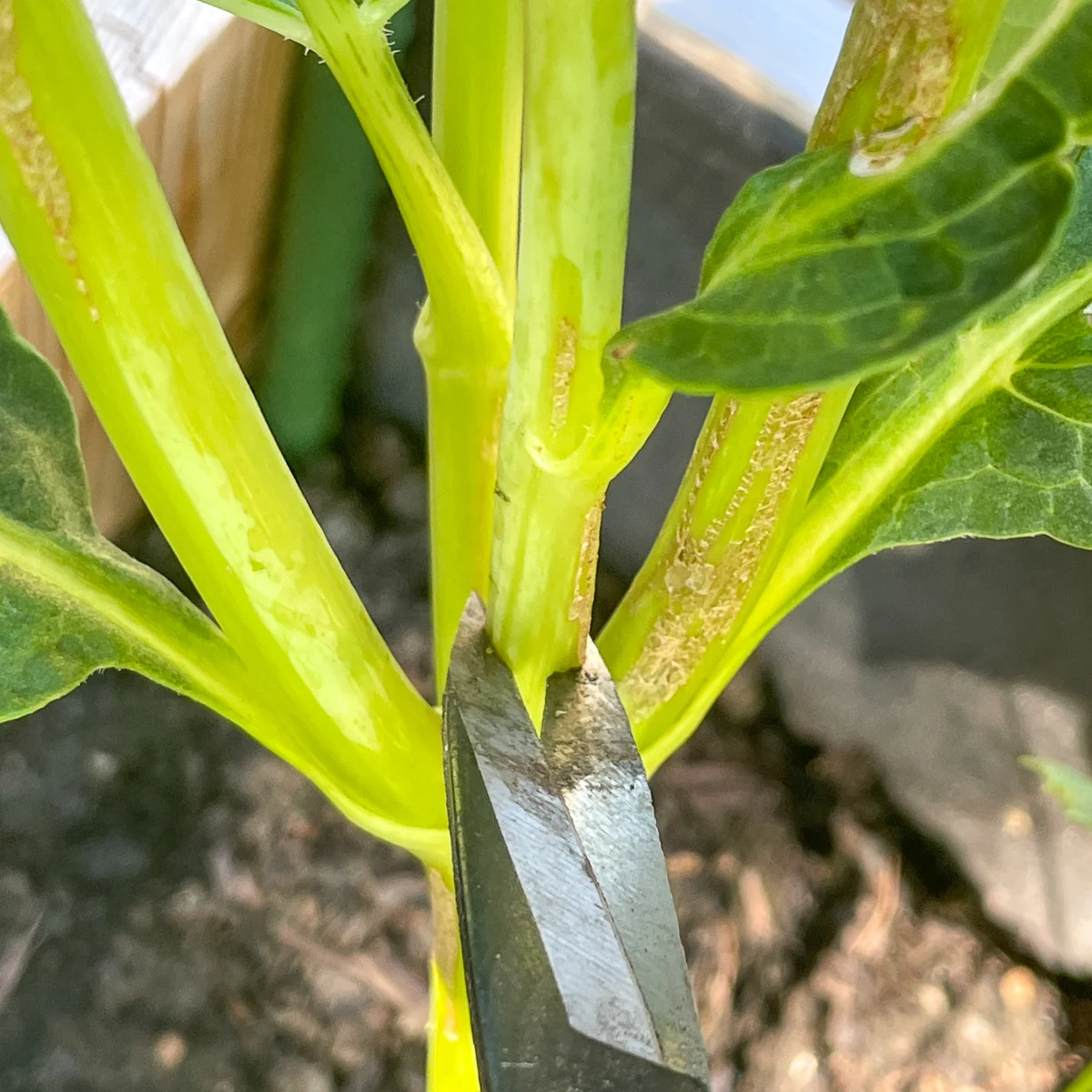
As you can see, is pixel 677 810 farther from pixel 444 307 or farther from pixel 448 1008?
pixel 444 307

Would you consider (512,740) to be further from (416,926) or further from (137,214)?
(416,926)

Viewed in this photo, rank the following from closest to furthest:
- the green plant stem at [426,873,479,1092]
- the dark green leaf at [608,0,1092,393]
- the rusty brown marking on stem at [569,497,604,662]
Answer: the dark green leaf at [608,0,1092,393]
the rusty brown marking on stem at [569,497,604,662]
the green plant stem at [426,873,479,1092]

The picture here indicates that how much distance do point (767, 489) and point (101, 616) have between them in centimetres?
19

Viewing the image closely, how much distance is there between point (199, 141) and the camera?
1.82 ft

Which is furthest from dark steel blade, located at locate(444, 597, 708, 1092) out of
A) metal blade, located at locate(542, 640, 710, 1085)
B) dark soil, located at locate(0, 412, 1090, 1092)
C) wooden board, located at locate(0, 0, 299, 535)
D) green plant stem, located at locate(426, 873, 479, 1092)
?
dark soil, located at locate(0, 412, 1090, 1092)

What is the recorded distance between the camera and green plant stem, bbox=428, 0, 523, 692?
0.95ft

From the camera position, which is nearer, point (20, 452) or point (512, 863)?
point (512, 863)

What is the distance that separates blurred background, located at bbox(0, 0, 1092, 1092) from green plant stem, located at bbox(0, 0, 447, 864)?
310 mm

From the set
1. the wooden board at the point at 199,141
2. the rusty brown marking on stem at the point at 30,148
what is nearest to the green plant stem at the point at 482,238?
the rusty brown marking on stem at the point at 30,148

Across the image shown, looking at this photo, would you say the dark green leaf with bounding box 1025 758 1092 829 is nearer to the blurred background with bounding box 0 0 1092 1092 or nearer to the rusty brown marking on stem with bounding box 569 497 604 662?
the blurred background with bounding box 0 0 1092 1092

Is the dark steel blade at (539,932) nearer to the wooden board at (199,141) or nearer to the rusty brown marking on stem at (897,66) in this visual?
the rusty brown marking on stem at (897,66)

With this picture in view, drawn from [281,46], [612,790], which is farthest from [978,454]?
[281,46]

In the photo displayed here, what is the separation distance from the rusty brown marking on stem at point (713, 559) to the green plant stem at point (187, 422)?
0.07 meters

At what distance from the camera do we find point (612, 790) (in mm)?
272
